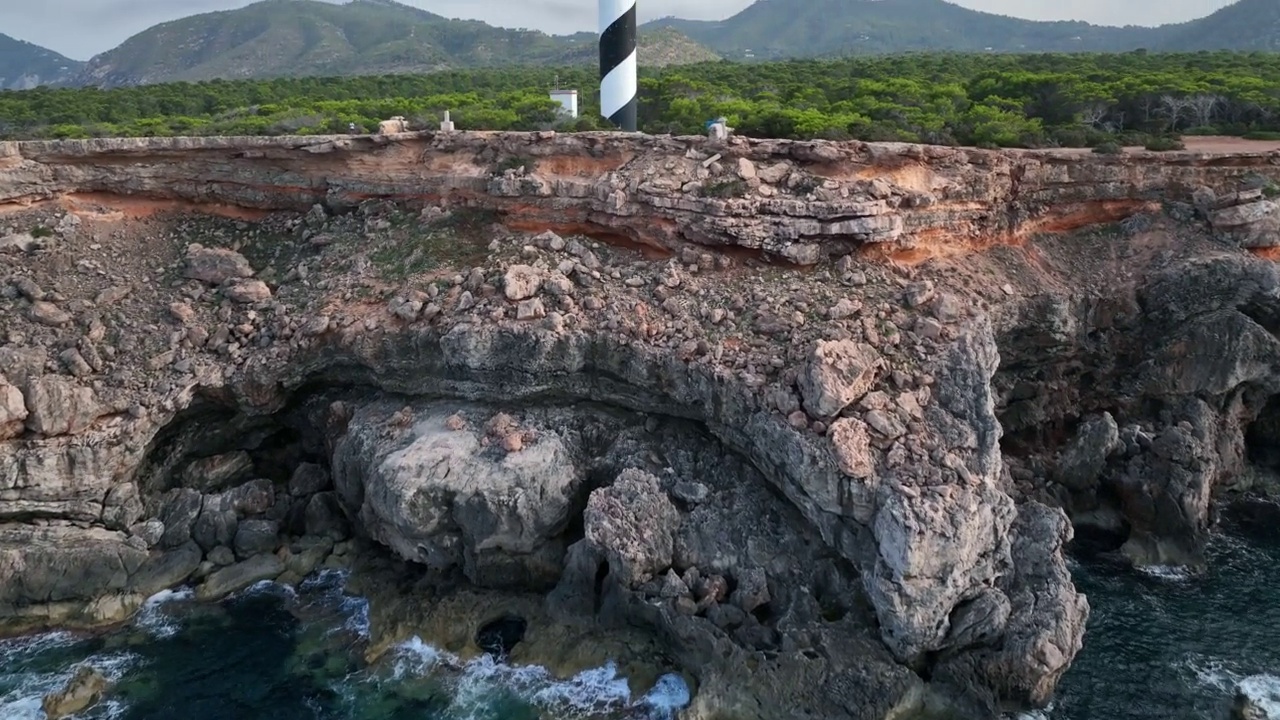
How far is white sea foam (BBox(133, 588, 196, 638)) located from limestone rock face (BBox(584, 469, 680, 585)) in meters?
11.1

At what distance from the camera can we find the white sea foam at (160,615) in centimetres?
2144

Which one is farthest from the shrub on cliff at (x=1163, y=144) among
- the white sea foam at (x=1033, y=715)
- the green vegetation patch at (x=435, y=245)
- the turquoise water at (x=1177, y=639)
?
the green vegetation patch at (x=435, y=245)

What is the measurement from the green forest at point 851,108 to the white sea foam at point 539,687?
19.9 metres

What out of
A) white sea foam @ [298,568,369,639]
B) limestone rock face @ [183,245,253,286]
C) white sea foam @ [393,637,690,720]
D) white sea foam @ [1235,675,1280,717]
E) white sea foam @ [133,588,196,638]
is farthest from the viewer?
limestone rock face @ [183,245,253,286]

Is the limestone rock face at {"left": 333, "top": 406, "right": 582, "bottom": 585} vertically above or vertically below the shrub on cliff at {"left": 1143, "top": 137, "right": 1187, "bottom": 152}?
below

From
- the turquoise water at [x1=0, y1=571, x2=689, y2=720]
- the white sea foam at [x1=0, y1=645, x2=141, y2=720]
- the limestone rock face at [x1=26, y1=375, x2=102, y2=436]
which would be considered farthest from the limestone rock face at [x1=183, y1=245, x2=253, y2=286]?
the white sea foam at [x1=0, y1=645, x2=141, y2=720]

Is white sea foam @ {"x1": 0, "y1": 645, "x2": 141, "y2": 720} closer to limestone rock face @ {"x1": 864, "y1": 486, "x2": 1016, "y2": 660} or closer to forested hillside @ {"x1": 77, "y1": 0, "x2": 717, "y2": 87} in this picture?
limestone rock face @ {"x1": 864, "y1": 486, "x2": 1016, "y2": 660}

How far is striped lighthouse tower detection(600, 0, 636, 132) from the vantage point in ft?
106

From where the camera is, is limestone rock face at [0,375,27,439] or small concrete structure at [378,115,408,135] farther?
small concrete structure at [378,115,408,135]

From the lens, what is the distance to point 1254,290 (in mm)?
25797

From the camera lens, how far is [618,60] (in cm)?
3297

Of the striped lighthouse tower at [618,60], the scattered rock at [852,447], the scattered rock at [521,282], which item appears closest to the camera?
the scattered rock at [852,447]

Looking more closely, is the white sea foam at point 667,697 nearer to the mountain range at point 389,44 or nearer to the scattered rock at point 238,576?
the scattered rock at point 238,576

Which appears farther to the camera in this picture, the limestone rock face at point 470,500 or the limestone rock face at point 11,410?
the limestone rock face at point 11,410
